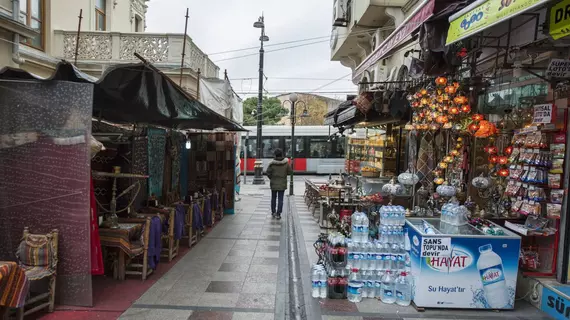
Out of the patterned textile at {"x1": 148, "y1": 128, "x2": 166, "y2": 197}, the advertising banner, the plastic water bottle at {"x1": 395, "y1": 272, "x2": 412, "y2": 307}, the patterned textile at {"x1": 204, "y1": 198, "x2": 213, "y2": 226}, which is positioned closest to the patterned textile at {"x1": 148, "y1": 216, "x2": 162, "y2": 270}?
the patterned textile at {"x1": 148, "y1": 128, "x2": 166, "y2": 197}

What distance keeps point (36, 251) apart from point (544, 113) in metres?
5.97

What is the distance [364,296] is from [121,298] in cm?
303

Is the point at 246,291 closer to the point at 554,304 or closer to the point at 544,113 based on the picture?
the point at 554,304

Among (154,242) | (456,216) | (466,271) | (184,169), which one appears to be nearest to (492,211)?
(456,216)

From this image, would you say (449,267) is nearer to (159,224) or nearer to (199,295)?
(199,295)

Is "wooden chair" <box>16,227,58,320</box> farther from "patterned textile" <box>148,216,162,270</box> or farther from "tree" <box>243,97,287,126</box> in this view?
"tree" <box>243,97,287,126</box>

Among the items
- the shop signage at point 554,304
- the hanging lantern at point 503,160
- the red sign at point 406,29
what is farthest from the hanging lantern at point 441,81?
the shop signage at point 554,304

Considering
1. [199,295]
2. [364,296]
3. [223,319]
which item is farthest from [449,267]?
[199,295]

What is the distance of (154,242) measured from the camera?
5664 mm

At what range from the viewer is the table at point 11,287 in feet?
11.6

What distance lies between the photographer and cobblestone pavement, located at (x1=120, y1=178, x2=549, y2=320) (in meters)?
4.39

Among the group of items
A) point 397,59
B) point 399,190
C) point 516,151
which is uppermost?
point 397,59

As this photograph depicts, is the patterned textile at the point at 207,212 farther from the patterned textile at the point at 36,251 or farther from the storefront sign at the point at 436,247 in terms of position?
the storefront sign at the point at 436,247

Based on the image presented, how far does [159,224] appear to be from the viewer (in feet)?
19.0
